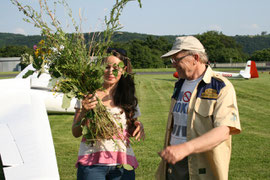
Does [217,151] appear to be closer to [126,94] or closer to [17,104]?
[126,94]

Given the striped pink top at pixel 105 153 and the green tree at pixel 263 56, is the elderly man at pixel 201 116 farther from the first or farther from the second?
the green tree at pixel 263 56

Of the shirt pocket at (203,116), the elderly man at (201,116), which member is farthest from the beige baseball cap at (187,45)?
the shirt pocket at (203,116)

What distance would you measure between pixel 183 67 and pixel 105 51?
660 millimetres

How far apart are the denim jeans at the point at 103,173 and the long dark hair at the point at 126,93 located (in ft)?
1.23

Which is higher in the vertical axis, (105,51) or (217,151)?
(105,51)

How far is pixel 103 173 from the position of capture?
8.15 feet

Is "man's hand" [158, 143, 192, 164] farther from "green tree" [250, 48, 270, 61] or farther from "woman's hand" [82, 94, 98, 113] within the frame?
"green tree" [250, 48, 270, 61]

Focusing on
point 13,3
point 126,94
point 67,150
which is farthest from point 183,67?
point 67,150

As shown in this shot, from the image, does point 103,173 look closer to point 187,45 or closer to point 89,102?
point 89,102

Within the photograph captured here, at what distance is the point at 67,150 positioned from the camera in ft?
22.7

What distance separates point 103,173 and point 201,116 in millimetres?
913

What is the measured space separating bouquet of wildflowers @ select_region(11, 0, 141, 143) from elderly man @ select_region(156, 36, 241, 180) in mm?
561

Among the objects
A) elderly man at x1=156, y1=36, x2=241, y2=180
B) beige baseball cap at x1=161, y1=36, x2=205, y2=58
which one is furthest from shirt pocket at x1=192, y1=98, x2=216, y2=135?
beige baseball cap at x1=161, y1=36, x2=205, y2=58

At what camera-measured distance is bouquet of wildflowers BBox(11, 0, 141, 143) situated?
241 centimetres
